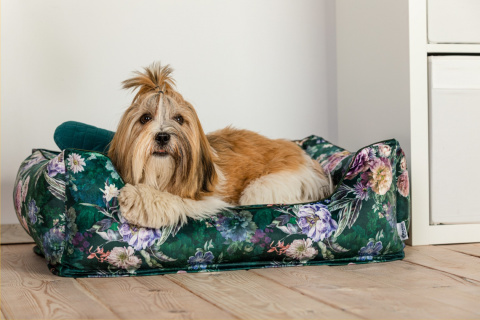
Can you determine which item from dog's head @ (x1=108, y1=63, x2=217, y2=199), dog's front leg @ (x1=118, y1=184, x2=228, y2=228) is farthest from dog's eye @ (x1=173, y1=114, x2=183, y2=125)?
dog's front leg @ (x1=118, y1=184, x2=228, y2=228)

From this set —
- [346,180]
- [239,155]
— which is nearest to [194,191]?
[239,155]

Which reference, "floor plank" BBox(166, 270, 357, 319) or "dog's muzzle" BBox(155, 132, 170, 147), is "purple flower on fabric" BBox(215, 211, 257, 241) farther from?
"dog's muzzle" BBox(155, 132, 170, 147)

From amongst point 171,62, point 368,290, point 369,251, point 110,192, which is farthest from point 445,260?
point 171,62

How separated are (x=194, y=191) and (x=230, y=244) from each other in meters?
A: 0.24

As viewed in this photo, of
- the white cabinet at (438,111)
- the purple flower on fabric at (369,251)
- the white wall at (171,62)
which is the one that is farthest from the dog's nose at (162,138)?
the white wall at (171,62)

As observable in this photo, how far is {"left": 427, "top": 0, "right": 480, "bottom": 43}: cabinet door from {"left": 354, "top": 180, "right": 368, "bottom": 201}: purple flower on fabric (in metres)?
0.72

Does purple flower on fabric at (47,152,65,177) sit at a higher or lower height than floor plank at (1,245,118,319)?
higher

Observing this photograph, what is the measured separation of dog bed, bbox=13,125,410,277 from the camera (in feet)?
6.86

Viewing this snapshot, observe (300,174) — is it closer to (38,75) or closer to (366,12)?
(366,12)

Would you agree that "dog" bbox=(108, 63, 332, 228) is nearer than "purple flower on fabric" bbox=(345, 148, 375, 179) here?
Yes

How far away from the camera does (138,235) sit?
2.10 meters

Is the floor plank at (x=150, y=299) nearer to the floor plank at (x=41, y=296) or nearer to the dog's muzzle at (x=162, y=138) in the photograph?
the floor plank at (x=41, y=296)

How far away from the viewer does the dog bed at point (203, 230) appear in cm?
209

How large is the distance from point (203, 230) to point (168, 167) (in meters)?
0.25
